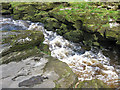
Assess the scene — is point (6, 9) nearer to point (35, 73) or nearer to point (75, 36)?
point (75, 36)

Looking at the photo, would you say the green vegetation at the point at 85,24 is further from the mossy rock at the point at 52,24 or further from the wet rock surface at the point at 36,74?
the wet rock surface at the point at 36,74

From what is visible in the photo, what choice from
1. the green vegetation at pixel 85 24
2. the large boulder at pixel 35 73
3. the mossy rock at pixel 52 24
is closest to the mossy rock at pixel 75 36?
the green vegetation at pixel 85 24

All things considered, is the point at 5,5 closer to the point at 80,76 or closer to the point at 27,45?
the point at 27,45

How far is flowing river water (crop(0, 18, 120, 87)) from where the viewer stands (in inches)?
271

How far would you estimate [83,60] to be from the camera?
870 cm

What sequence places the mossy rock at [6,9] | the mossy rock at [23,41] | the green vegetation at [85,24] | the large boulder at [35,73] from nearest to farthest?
the large boulder at [35,73], the mossy rock at [23,41], the green vegetation at [85,24], the mossy rock at [6,9]

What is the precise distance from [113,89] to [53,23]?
955cm

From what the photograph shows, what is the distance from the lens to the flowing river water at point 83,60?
688 centimetres

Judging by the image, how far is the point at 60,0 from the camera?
55.9 ft

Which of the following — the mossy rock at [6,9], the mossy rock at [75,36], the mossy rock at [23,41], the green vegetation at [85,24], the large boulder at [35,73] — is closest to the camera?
the large boulder at [35,73]

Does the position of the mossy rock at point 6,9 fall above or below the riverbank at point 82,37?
above

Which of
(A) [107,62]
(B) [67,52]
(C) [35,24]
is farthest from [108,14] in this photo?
(C) [35,24]

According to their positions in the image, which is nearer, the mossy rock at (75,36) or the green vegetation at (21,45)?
the green vegetation at (21,45)

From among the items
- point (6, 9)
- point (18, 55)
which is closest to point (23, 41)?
point (18, 55)
